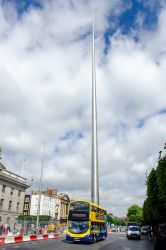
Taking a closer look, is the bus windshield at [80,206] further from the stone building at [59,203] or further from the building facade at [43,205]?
the stone building at [59,203]

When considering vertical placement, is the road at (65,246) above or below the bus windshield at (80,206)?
Result: below

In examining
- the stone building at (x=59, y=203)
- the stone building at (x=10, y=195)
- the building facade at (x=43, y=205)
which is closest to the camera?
the stone building at (x=10, y=195)

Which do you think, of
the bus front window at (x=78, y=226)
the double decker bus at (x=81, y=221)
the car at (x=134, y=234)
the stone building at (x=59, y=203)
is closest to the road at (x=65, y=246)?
the double decker bus at (x=81, y=221)

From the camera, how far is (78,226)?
33094 mm

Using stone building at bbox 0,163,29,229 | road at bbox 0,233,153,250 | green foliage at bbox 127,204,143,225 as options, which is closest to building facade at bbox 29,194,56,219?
green foliage at bbox 127,204,143,225

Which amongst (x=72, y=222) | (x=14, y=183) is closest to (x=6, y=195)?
(x=14, y=183)

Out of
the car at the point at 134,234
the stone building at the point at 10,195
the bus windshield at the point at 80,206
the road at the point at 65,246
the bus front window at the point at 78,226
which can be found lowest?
the road at the point at 65,246

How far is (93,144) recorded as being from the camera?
47.3 m

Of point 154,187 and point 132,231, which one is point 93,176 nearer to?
point 154,187

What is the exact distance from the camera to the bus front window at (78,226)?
1294 inches

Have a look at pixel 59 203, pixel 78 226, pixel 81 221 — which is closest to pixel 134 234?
pixel 78 226

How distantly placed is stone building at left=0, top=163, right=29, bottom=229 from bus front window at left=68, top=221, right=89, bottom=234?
129 ft

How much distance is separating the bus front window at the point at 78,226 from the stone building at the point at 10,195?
129 feet

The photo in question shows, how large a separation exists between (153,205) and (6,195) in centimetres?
3757
